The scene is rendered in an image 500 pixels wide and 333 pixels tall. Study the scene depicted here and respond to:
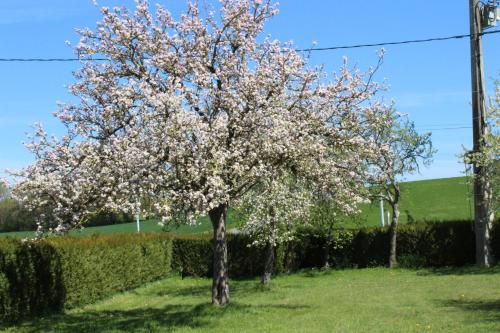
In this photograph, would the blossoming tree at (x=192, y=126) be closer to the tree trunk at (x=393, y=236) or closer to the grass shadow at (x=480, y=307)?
the grass shadow at (x=480, y=307)

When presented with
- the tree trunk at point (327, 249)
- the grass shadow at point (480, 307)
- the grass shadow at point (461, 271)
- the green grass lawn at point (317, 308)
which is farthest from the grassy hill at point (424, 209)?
the grass shadow at point (480, 307)

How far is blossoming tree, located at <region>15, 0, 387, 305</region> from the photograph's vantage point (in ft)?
40.7

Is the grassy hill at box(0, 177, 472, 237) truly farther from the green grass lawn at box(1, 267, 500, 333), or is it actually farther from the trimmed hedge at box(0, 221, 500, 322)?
the green grass lawn at box(1, 267, 500, 333)

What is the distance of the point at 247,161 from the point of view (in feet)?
45.4

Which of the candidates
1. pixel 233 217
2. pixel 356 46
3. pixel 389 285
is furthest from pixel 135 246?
pixel 356 46

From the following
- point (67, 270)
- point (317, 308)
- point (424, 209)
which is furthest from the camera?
point (424, 209)

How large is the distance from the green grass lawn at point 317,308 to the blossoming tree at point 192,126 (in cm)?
215

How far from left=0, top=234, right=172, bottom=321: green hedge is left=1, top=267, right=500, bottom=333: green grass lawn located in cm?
57

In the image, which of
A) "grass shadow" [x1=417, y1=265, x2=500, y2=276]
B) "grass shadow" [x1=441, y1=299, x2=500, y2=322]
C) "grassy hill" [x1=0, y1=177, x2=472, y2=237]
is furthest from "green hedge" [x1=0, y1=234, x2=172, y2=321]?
"grassy hill" [x1=0, y1=177, x2=472, y2=237]

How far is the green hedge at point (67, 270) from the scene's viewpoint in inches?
620

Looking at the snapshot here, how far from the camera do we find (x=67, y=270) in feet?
62.9

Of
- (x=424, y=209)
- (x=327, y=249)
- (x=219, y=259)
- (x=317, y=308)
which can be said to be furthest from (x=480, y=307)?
(x=424, y=209)

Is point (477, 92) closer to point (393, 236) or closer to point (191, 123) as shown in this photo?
point (393, 236)

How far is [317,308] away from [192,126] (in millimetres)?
6534
